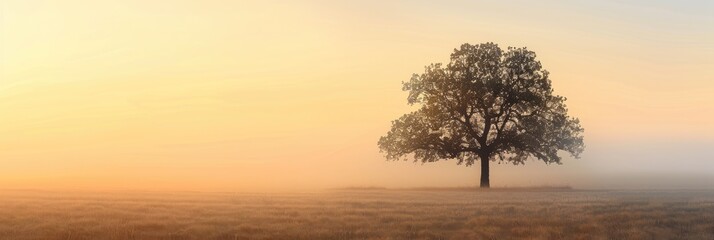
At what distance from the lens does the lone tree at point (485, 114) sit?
65.8 metres

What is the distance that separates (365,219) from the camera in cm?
3422

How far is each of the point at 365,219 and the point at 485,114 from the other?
3450cm

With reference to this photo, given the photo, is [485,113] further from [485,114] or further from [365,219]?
[365,219]

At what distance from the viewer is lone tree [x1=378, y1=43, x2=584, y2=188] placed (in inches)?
2589

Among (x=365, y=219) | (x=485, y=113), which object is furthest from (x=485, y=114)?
(x=365, y=219)

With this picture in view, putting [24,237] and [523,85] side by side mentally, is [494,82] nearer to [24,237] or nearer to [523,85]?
[523,85]

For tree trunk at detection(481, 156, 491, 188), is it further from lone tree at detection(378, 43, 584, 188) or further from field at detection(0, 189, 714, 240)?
field at detection(0, 189, 714, 240)

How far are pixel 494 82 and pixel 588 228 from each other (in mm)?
34489

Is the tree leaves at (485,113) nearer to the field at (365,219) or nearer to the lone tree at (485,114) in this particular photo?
the lone tree at (485,114)

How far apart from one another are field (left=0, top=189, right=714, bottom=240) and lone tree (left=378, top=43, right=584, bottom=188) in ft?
75.6

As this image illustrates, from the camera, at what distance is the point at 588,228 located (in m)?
31.5

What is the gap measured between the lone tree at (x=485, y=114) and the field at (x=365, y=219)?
23055mm

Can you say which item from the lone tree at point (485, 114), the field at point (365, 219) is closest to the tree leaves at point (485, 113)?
the lone tree at point (485, 114)

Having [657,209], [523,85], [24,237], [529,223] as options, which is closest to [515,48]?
[523,85]
